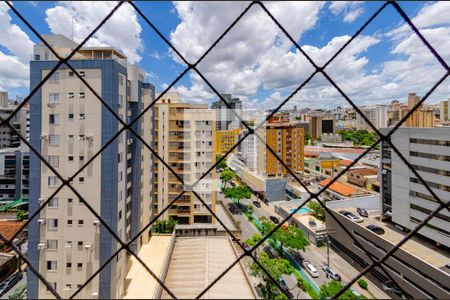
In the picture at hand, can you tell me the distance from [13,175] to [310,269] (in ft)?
23.5

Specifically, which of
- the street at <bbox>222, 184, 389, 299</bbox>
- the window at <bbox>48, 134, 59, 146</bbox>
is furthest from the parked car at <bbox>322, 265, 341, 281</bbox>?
the window at <bbox>48, 134, 59, 146</bbox>

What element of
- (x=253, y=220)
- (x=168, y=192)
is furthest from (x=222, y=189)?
(x=168, y=192)

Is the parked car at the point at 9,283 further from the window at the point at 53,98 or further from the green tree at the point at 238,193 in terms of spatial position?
the green tree at the point at 238,193

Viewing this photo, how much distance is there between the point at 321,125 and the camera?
12930mm

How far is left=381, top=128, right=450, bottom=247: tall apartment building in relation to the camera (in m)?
2.81

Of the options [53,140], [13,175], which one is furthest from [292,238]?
[13,175]

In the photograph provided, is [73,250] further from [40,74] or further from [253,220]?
[253,220]

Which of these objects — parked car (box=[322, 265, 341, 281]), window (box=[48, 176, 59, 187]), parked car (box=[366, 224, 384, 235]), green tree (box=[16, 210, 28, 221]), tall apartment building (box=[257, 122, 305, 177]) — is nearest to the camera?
window (box=[48, 176, 59, 187])

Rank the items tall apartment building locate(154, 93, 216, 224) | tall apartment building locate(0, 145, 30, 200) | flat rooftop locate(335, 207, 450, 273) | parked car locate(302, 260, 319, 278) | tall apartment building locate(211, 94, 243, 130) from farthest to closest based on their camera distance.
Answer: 1. tall apartment building locate(0, 145, 30, 200)
2. tall apartment building locate(154, 93, 216, 224)
3. parked car locate(302, 260, 319, 278)
4. flat rooftop locate(335, 207, 450, 273)
5. tall apartment building locate(211, 94, 243, 130)

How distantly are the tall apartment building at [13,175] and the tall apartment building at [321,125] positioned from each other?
37.4 ft

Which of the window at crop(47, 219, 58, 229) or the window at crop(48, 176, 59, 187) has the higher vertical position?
the window at crop(48, 176, 59, 187)

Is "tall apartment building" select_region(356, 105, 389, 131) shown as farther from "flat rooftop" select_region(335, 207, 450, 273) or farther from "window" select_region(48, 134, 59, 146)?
"window" select_region(48, 134, 59, 146)

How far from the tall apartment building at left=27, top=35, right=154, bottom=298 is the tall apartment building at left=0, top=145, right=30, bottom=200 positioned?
462 cm

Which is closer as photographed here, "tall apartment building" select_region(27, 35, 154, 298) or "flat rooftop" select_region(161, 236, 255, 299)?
"flat rooftop" select_region(161, 236, 255, 299)
